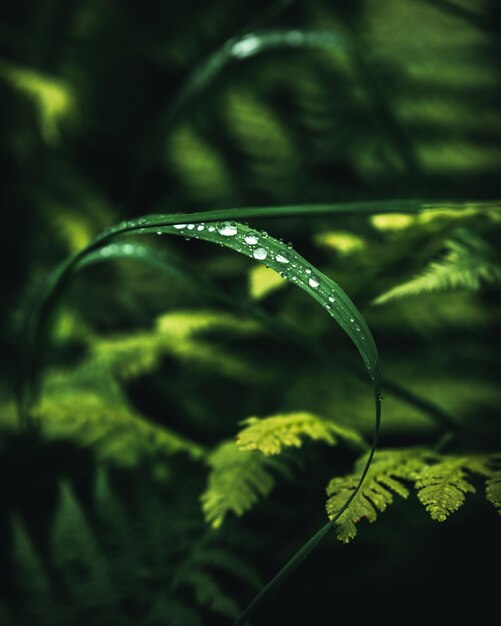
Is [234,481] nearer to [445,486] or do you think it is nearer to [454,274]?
[445,486]

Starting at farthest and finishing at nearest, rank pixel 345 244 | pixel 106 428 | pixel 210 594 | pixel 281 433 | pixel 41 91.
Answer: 1. pixel 41 91
2. pixel 345 244
3. pixel 106 428
4. pixel 210 594
5. pixel 281 433

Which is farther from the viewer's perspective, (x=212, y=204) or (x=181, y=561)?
(x=212, y=204)

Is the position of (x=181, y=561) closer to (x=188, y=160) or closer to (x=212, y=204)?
(x=212, y=204)

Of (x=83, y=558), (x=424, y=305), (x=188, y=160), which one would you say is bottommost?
(x=83, y=558)

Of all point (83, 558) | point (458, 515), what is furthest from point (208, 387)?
point (458, 515)

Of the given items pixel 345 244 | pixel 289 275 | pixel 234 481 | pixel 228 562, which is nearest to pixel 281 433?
pixel 234 481

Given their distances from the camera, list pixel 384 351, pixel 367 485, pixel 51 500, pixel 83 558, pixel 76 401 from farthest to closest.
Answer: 1. pixel 384 351
2. pixel 51 500
3. pixel 76 401
4. pixel 83 558
5. pixel 367 485
